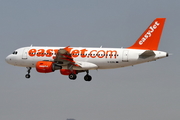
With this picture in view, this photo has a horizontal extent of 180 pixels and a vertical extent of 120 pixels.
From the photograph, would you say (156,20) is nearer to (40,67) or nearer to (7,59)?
(40,67)

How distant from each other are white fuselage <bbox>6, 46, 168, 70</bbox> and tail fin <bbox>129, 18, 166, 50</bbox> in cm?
166

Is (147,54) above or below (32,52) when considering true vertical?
below

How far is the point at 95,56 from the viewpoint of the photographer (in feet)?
280

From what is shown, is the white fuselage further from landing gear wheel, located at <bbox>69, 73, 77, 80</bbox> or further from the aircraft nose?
landing gear wheel, located at <bbox>69, 73, 77, 80</bbox>

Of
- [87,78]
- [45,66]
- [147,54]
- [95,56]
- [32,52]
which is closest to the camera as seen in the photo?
[147,54]

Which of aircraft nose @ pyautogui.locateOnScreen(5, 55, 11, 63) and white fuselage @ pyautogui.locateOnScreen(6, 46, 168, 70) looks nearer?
white fuselage @ pyautogui.locateOnScreen(6, 46, 168, 70)

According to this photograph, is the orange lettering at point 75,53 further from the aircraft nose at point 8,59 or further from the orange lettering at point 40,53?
the aircraft nose at point 8,59

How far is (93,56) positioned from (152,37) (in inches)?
421

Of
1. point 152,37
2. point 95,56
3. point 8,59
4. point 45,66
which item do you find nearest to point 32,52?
point 45,66

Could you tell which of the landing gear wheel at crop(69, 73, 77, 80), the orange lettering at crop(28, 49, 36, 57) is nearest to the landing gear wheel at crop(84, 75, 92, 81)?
the landing gear wheel at crop(69, 73, 77, 80)

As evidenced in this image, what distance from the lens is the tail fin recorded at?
84562 millimetres

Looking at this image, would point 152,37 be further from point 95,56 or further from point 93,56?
point 93,56

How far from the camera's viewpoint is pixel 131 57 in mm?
83375

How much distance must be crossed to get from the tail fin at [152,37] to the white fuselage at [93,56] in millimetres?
1665
